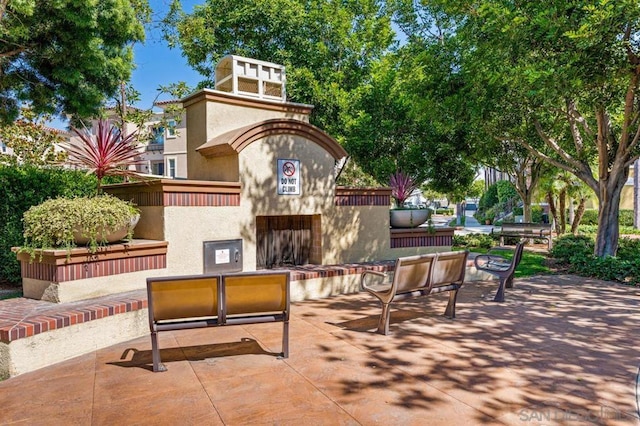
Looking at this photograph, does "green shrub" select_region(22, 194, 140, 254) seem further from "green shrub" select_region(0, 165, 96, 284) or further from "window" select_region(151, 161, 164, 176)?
"window" select_region(151, 161, 164, 176)

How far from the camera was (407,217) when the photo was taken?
9562 millimetres

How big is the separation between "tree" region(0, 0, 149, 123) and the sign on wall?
5.04 metres

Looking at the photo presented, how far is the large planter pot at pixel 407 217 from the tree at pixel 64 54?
7656mm

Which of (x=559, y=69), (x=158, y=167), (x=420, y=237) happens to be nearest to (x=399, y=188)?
(x=420, y=237)

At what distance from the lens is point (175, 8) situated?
618 inches

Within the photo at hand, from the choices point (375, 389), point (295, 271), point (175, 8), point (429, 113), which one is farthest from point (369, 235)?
point (175, 8)

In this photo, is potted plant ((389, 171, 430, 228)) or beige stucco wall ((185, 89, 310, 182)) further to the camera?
potted plant ((389, 171, 430, 228))

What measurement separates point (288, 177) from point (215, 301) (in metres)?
4.08

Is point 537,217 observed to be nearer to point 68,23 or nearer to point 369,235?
point 369,235

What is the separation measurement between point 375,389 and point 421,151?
11.9 meters

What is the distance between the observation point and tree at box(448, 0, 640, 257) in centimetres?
782

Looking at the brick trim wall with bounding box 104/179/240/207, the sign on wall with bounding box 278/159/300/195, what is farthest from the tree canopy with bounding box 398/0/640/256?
the brick trim wall with bounding box 104/179/240/207

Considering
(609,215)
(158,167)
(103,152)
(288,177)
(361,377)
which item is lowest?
(361,377)

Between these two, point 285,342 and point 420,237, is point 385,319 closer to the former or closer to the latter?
point 285,342
